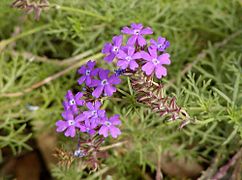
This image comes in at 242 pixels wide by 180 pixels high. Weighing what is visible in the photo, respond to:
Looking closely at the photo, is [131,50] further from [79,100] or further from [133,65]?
[79,100]

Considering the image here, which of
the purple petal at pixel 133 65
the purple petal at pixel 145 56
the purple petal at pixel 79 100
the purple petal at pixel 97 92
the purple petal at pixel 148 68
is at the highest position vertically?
the purple petal at pixel 145 56

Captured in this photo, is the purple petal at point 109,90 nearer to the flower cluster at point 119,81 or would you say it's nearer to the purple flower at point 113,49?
the flower cluster at point 119,81

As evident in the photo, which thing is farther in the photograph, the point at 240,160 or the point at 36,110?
the point at 36,110

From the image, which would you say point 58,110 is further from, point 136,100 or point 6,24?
point 136,100

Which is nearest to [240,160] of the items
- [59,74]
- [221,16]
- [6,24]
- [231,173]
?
[231,173]

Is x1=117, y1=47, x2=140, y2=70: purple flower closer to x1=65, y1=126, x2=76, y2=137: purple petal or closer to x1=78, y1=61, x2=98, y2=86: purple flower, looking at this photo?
x1=78, y1=61, x2=98, y2=86: purple flower

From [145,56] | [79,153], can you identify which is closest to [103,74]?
[145,56]

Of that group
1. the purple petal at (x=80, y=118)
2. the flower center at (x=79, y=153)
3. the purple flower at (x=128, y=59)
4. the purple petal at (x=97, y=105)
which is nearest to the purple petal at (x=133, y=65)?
the purple flower at (x=128, y=59)
